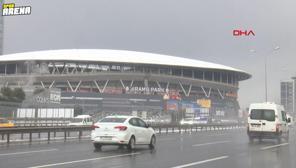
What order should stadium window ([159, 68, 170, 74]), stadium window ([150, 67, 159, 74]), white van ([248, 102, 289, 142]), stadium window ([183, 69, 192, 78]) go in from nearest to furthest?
white van ([248, 102, 289, 142]) → stadium window ([150, 67, 159, 74]) → stadium window ([159, 68, 170, 74]) → stadium window ([183, 69, 192, 78])

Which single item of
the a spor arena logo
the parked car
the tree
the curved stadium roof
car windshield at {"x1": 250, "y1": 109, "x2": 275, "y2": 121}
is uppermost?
the curved stadium roof

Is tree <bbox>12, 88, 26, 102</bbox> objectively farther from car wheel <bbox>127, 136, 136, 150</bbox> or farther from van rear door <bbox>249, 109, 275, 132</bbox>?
car wheel <bbox>127, 136, 136, 150</bbox>

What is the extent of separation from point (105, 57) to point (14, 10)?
94.3 m

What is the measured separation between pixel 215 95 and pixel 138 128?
118m

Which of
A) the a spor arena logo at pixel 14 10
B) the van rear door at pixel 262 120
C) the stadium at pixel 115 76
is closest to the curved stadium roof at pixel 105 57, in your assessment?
the stadium at pixel 115 76

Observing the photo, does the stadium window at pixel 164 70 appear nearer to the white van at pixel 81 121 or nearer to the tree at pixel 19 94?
the tree at pixel 19 94

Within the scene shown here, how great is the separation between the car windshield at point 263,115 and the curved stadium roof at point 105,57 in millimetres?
92505

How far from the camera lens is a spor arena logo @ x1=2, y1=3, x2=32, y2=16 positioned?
28.9 meters

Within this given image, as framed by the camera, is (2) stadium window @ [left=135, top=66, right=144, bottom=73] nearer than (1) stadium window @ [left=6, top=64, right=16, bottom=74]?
Yes

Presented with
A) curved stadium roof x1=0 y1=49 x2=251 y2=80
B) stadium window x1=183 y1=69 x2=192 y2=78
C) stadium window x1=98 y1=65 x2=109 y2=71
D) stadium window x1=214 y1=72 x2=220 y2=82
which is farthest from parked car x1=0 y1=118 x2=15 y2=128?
stadium window x1=214 y1=72 x2=220 y2=82

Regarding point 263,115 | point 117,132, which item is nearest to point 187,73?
point 263,115

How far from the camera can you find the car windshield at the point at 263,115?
30.3m

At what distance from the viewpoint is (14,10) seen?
2905 centimetres

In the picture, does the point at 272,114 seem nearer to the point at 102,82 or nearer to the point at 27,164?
the point at 27,164
